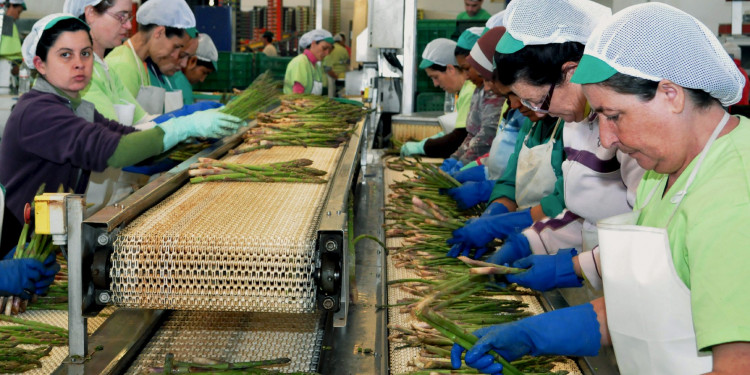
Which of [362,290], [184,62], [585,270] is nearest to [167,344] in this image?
[362,290]

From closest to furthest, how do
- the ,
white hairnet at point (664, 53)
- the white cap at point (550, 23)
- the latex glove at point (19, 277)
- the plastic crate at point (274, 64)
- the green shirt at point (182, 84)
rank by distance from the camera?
the ,
  white hairnet at point (664, 53)
the latex glove at point (19, 277)
the white cap at point (550, 23)
the green shirt at point (182, 84)
the plastic crate at point (274, 64)

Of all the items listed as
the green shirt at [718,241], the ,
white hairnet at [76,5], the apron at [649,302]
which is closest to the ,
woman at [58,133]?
the ,
  white hairnet at [76,5]

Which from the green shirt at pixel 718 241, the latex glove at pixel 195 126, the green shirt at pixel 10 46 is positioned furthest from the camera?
the green shirt at pixel 10 46

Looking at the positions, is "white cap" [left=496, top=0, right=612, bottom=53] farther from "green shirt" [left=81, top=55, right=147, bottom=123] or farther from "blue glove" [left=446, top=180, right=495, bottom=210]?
"green shirt" [left=81, top=55, right=147, bottom=123]

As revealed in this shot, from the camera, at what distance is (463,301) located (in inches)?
83.6

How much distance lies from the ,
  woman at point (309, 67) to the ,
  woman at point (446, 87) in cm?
341

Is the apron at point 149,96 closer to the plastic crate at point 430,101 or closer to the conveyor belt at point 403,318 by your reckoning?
the conveyor belt at point 403,318

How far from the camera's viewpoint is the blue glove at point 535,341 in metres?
1.69

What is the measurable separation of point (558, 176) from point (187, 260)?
1.82m

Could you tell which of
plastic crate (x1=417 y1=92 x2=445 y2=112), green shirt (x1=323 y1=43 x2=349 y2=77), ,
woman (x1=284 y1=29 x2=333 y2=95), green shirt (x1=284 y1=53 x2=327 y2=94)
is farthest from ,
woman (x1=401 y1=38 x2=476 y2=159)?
green shirt (x1=323 y1=43 x2=349 y2=77)

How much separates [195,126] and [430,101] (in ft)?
16.6

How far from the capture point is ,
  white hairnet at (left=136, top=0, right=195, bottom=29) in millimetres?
4867

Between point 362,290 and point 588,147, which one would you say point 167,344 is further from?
point 588,147

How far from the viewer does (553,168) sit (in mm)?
2969
